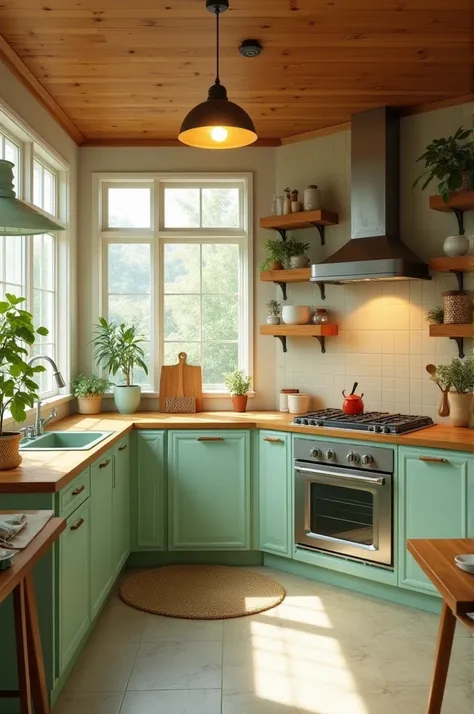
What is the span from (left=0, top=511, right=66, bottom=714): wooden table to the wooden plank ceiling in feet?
7.34

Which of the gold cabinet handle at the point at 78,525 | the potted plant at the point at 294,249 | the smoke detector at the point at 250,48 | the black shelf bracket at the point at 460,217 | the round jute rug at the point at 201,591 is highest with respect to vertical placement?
the smoke detector at the point at 250,48

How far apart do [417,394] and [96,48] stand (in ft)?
8.88

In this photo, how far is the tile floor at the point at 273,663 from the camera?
2791 mm

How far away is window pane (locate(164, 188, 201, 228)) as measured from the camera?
5086mm

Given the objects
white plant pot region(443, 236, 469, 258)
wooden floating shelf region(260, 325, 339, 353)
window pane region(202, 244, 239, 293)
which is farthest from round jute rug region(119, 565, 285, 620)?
white plant pot region(443, 236, 469, 258)

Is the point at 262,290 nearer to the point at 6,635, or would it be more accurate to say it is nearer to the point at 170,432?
the point at 170,432

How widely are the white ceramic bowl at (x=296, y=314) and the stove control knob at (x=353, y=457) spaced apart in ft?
3.61

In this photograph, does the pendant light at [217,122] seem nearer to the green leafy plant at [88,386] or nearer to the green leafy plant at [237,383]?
the green leafy plant at [237,383]

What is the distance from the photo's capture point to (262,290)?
197 inches

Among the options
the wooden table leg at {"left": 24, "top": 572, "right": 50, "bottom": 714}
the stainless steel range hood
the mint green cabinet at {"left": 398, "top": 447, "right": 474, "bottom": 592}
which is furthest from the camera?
the stainless steel range hood

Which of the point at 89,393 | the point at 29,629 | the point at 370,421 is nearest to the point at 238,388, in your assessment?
the point at 89,393

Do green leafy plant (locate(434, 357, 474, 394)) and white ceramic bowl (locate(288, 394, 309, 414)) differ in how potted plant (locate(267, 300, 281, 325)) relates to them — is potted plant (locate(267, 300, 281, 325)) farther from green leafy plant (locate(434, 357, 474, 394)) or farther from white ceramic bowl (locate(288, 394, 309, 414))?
green leafy plant (locate(434, 357, 474, 394))

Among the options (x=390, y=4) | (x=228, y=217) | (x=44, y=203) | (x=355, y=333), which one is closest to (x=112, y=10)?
(x=390, y=4)

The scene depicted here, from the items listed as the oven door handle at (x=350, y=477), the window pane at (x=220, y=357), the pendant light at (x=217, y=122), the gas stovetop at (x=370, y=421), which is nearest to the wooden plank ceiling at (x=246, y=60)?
the pendant light at (x=217, y=122)
